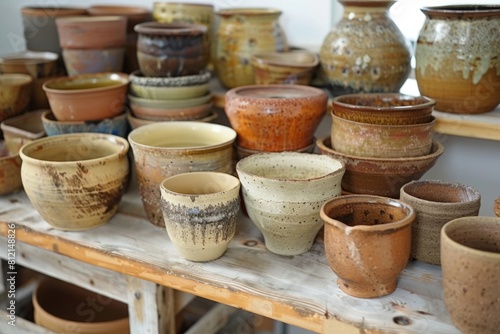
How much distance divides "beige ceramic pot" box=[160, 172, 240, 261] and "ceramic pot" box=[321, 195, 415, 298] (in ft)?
0.57

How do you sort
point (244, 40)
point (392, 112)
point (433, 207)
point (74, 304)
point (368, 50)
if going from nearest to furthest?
point (433, 207) → point (392, 112) → point (368, 50) → point (244, 40) → point (74, 304)

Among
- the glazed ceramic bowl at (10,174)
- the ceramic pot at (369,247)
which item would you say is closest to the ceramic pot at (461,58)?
the ceramic pot at (369,247)

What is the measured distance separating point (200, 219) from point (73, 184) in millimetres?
285

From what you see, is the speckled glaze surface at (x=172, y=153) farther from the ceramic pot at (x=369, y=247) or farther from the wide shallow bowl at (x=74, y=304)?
the wide shallow bowl at (x=74, y=304)

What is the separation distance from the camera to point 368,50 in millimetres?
1168

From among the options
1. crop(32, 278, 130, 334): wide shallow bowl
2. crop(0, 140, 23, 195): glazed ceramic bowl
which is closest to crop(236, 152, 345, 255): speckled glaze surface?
crop(0, 140, 23, 195): glazed ceramic bowl

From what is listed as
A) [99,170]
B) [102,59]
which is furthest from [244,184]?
[102,59]

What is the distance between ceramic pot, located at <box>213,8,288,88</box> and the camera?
1322mm

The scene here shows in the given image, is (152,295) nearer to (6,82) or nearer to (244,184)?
(244,184)

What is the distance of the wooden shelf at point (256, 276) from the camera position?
0.84 meters

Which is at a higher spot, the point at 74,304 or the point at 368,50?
the point at 368,50

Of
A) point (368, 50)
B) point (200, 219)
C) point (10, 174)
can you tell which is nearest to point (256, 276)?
point (200, 219)

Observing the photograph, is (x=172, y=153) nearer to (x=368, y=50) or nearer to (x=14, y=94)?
(x=368, y=50)

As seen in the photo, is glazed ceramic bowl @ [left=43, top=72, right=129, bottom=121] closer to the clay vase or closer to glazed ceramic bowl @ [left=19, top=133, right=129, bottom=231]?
glazed ceramic bowl @ [left=19, top=133, right=129, bottom=231]
